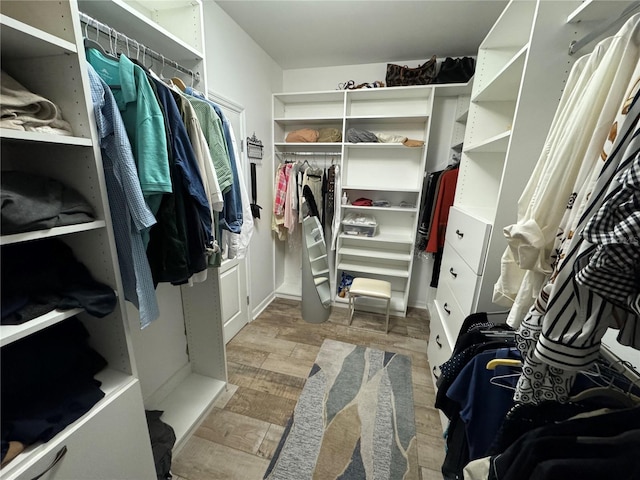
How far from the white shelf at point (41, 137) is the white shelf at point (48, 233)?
9.3 inches

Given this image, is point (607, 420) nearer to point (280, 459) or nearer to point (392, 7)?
point (280, 459)

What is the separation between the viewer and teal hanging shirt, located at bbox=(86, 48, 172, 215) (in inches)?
33.0

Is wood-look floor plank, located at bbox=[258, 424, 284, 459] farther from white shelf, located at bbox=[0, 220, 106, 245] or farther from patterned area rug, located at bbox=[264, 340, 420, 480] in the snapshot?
white shelf, located at bbox=[0, 220, 106, 245]

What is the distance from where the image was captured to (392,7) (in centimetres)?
170

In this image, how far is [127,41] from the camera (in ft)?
3.23

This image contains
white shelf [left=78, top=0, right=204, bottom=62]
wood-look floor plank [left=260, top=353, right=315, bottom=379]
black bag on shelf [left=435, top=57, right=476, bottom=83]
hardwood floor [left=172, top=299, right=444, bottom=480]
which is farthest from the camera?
black bag on shelf [left=435, top=57, right=476, bottom=83]

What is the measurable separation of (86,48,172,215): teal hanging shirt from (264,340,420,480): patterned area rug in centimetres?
151

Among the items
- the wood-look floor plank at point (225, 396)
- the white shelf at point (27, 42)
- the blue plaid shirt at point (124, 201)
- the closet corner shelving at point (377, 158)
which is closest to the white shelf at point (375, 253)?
the closet corner shelving at point (377, 158)

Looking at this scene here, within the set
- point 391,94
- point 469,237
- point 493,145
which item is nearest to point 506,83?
point 493,145

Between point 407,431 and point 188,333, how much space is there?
156 centimetres

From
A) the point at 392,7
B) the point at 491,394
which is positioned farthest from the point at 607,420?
the point at 392,7

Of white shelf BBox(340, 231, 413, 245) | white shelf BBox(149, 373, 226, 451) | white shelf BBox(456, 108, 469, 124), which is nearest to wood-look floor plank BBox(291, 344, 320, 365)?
white shelf BBox(149, 373, 226, 451)

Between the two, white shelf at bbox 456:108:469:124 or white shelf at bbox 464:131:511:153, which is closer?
white shelf at bbox 464:131:511:153

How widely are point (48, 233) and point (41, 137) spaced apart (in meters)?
0.26
